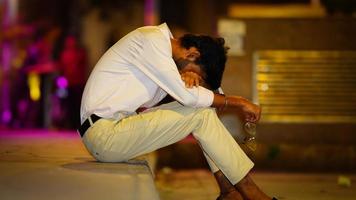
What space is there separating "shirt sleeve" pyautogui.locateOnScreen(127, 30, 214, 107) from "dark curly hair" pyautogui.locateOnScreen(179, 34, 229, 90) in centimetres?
15

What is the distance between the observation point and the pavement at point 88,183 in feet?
13.0

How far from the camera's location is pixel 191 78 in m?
4.41

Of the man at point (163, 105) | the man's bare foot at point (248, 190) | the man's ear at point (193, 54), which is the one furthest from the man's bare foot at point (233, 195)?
the man's ear at point (193, 54)

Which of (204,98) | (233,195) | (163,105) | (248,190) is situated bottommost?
(233,195)

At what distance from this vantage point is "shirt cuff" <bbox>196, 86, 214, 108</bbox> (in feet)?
14.1

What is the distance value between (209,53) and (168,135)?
22.5 inches

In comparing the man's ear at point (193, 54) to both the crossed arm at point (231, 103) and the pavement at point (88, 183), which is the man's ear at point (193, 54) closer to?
the crossed arm at point (231, 103)

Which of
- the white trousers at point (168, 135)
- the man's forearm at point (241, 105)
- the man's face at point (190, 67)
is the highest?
the man's face at point (190, 67)

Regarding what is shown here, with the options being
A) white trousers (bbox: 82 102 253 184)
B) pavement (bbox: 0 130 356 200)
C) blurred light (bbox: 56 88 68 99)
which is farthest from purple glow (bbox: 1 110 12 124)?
white trousers (bbox: 82 102 253 184)

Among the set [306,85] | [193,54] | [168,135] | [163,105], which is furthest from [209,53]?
[306,85]

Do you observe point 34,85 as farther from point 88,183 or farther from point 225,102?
point 88,183

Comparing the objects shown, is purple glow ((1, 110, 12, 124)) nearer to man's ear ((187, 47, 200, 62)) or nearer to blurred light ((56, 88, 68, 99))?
blurred light ((56, 88, 68, 99))

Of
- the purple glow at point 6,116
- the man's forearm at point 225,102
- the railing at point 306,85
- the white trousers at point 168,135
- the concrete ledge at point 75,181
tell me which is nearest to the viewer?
the concrete ledge at point 75,181

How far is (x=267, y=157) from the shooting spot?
361 inches
